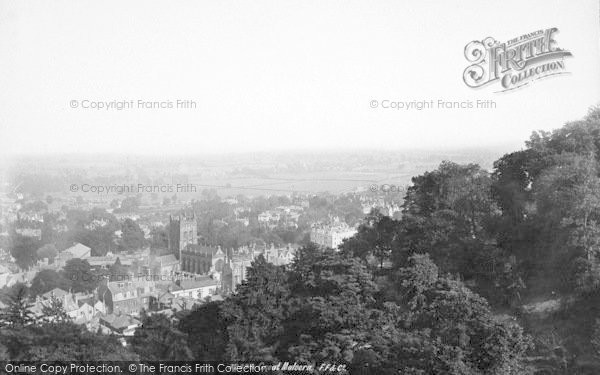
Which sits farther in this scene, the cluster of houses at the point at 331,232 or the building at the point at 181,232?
the building at the point at 181,232

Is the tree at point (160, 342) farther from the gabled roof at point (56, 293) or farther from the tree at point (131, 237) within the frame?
the tree at point (131, 237)

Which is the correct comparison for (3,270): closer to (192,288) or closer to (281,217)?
(192,288)

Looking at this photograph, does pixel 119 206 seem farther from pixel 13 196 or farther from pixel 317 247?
pixel 317 247

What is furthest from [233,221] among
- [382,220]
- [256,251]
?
[382,220]

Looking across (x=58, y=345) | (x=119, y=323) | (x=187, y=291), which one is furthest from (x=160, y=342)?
(x=187, y=291)

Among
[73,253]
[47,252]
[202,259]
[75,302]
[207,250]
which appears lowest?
[75,302]

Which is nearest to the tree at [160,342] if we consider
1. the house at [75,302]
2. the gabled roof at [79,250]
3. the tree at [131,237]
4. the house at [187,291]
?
the house at [187,291]

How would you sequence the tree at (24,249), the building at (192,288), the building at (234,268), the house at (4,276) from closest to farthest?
the house at (4,276) → the tree at (24,249) → the building at (192,288) → the building at (234,268)

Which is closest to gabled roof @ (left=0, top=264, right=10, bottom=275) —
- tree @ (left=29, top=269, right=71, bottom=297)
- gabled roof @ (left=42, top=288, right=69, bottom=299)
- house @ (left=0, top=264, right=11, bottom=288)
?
house @ (left=0, top=264, right=11, bottom=288)

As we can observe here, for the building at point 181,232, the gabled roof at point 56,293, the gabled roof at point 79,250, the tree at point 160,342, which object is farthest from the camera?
the building at point 181,232
